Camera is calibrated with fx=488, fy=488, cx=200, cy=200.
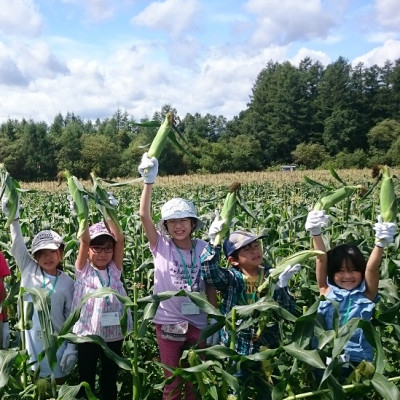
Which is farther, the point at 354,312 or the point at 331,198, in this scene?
the point at 331,198

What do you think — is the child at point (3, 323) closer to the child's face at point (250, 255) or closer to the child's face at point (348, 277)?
the child's face at point (250, 255)

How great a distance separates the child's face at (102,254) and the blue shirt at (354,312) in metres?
1.63

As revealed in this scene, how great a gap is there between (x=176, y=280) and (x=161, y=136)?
1.14m

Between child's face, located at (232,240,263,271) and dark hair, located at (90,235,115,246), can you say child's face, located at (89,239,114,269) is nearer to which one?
dark hair, located at (90,235,115,246)

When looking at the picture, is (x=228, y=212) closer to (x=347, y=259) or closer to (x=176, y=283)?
(x=176, y=283)

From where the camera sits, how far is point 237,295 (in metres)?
3.45

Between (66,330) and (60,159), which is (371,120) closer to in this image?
(60,159)

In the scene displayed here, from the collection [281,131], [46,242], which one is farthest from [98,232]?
[281,131]

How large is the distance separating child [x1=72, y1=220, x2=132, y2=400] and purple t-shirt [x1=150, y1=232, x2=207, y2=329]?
0.30 metres

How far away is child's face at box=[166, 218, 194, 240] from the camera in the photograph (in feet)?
12.3

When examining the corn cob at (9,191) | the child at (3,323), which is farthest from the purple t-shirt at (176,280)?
the child at (3,323)

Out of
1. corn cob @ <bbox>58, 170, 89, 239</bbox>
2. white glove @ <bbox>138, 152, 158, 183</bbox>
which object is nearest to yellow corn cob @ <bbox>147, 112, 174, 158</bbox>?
white glove @ <bbox>138, 152, 158, 183</bbox>

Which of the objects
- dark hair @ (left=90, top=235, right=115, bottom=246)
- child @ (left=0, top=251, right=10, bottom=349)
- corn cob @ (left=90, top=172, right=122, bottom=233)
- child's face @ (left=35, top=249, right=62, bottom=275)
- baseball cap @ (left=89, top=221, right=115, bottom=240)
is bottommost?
child @ (left=0, top=251, right=10, bottom=349)

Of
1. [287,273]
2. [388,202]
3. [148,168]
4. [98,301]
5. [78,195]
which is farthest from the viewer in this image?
[98,301]
